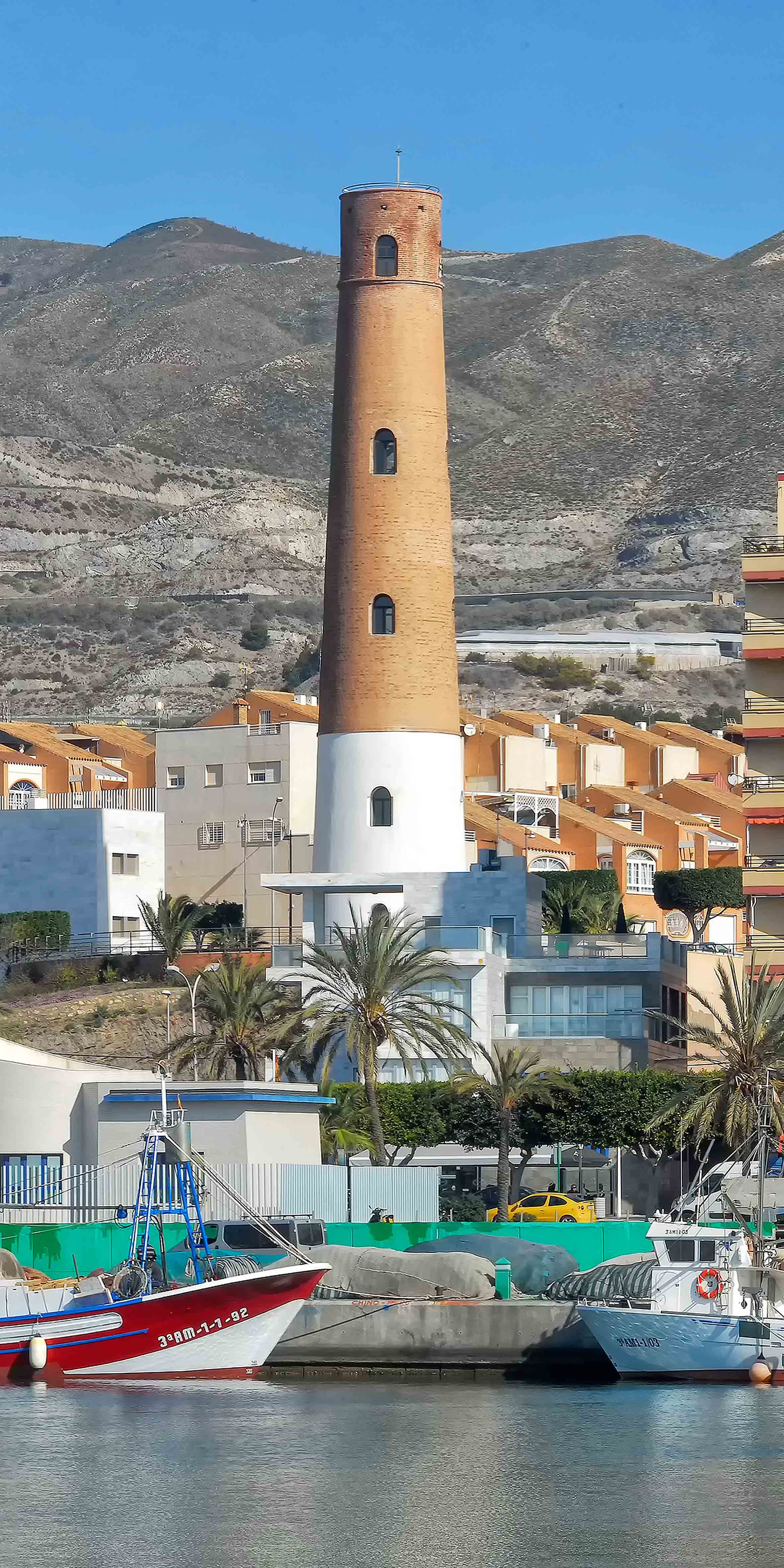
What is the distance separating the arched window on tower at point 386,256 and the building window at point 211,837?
1332 inches

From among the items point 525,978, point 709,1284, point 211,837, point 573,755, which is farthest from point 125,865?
point 709,1284

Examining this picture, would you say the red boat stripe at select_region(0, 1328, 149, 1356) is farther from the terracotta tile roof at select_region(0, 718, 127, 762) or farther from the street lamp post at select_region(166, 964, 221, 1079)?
the terracotta tile roof at select_region(0, 718, 127, 762)

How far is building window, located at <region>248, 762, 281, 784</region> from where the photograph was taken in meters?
100

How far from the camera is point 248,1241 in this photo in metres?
45.5

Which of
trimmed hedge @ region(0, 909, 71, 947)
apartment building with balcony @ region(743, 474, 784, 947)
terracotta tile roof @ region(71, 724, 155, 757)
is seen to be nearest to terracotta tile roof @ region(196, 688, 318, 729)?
terracotta tile roof @ region(71, 724, 155, 757)

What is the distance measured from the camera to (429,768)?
2758 inches

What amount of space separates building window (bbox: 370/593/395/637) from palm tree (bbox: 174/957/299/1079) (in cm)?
954

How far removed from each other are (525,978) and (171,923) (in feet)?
46.4

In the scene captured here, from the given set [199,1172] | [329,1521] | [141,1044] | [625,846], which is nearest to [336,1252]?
→ [199,1172]

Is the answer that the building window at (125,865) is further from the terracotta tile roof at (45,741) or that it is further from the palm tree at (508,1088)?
the palm tree at (508,1088)

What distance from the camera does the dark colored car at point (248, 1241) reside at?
44438 millimetres

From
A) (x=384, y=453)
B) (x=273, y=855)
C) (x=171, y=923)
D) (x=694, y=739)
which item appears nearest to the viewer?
(x=384, y=453)

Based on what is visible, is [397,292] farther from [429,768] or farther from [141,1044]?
[141,1044]

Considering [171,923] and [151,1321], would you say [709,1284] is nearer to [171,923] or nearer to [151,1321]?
[151,1321]
